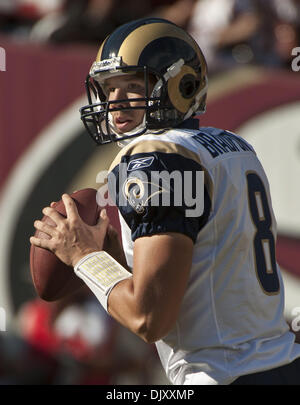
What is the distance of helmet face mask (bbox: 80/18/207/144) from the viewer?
87.4 inches

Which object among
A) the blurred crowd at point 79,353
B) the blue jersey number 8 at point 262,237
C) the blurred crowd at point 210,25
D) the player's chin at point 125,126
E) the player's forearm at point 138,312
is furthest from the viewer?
the blurred crowd at point 210,25

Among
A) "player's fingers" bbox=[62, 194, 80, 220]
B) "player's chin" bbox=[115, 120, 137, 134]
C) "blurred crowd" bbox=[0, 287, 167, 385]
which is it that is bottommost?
"blurred crowd" bbox=[0, 287, 167, 385]

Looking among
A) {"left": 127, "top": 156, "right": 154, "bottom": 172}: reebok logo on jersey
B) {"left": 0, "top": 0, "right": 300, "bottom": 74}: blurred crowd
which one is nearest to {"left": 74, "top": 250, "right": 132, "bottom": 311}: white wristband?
{"left": 127, "top": 156, "right": 154, "bottom": 172}: reebok logo on jersey

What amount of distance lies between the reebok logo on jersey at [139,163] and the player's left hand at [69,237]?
23 cm

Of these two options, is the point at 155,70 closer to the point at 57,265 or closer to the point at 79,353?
the point at 57,265

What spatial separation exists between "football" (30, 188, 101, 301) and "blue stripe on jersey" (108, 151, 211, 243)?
0.23m

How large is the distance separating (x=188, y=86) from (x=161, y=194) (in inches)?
18.7

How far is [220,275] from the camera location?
210cm

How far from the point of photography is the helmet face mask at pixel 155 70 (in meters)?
2.22

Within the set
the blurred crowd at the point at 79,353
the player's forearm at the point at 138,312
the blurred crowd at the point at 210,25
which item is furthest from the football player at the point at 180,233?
the blurred crowd at the point at 210,25

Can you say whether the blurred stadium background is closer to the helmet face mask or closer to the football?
the football

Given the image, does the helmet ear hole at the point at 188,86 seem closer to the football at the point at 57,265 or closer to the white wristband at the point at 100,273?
the football at the point at 57,265

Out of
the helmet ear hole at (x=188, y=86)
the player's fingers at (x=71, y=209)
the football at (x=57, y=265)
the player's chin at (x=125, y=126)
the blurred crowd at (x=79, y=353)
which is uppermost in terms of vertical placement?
the helmet ear hole at (x=188, y=86)

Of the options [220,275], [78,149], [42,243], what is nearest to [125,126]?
[42,243]
